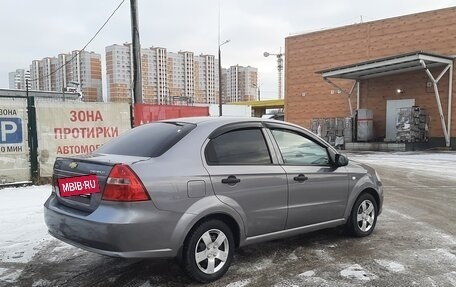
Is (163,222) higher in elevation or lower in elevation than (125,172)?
lower

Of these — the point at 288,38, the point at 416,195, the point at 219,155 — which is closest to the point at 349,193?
the point at 219,155

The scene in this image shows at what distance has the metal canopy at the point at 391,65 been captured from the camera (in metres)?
21.7

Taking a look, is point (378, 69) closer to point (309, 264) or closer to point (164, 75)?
point (309, 264)

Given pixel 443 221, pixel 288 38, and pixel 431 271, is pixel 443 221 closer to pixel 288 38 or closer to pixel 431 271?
pixel 431 271

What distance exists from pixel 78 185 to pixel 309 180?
2.52m

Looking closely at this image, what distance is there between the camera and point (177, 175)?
393cm

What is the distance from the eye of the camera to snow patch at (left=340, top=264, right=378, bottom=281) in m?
4.31

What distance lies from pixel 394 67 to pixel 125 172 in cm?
2319

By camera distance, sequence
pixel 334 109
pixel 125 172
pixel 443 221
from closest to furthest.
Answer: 1. pixel 125 172
2. pixel 443 221
3. pixel 334 109

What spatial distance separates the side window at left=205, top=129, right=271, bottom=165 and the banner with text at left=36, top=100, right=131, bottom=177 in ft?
21.9

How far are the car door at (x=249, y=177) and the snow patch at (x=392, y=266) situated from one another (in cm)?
115

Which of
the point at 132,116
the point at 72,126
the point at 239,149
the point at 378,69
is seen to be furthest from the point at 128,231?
the point at 378,69

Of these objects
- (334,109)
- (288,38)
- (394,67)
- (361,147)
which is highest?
(288,38)

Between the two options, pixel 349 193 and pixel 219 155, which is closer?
pixel 219 155
